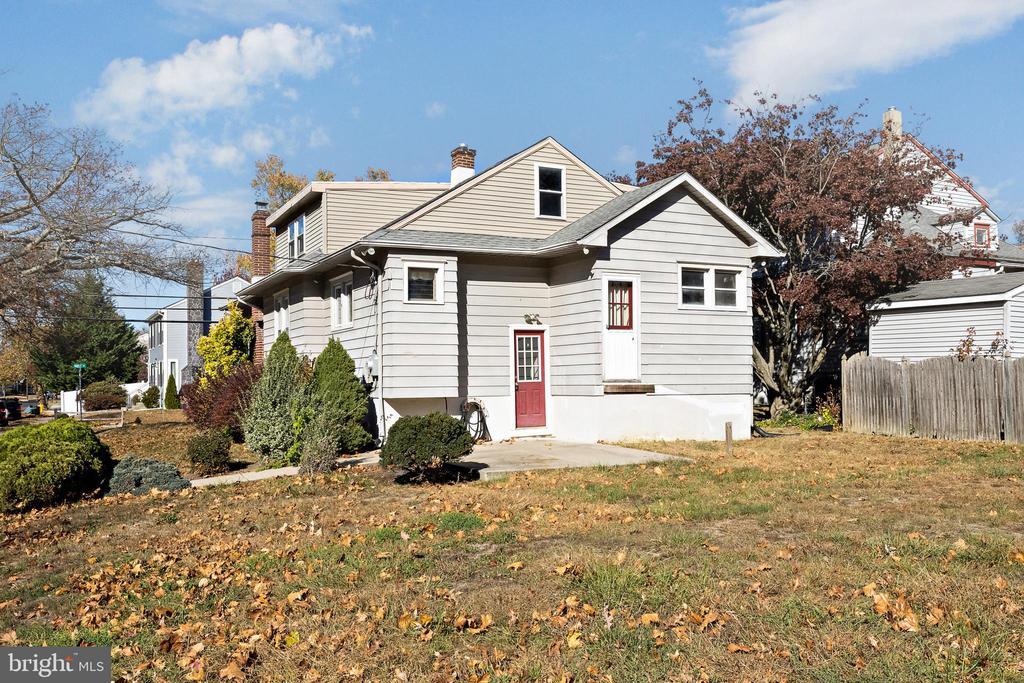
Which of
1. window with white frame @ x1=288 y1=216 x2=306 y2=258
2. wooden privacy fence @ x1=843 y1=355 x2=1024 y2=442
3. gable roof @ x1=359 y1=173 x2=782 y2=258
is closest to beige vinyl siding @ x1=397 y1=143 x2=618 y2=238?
gable roof @ x1=359 y1=173 x2=782 y2=258

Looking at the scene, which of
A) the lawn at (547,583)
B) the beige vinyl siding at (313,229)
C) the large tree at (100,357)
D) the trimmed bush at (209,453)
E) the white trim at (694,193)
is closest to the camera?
the lawn at (547,583)

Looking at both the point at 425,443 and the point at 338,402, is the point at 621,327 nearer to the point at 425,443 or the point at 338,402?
the point at 338,402

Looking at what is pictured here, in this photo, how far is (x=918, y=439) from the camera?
18.9m

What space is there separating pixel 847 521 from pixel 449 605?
483 centimetres

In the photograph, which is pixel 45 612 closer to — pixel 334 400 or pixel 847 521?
pixel 847 521

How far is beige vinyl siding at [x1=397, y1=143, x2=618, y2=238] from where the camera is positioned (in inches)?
771

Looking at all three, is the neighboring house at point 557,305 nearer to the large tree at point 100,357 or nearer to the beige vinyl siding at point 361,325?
the beige vinyl siding at point 361,325

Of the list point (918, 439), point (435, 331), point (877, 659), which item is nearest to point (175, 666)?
point (877, 659)

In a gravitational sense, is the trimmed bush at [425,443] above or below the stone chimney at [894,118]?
below

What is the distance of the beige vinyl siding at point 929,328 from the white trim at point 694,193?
7.45m

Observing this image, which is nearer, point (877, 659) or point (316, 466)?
point (877, 659)

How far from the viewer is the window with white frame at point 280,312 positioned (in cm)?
2461

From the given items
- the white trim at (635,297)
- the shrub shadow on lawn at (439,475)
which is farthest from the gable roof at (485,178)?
the shrub shadow on lawn at (439,475)

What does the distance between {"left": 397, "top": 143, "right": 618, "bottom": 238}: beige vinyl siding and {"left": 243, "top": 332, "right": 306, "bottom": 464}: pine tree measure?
14.0 ft
